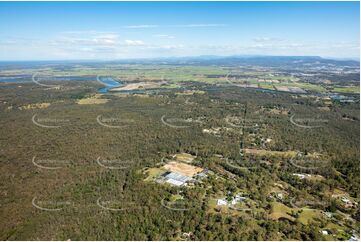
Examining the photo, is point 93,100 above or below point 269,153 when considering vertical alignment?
above

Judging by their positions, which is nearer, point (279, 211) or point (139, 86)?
point (279, 211)

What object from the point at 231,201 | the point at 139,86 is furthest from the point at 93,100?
the point at 231,201

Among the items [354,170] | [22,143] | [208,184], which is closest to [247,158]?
[208,184]

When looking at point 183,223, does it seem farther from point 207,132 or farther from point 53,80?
point 53,80

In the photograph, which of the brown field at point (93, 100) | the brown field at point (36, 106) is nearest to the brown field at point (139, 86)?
the brown field at point (93, 100)

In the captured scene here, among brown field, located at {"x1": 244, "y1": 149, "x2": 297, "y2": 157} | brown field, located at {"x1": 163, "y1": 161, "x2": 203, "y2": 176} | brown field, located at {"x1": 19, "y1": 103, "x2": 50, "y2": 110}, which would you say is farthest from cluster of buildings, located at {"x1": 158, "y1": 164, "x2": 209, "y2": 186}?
brown field, located at {"x1": 19, "y1": 103, "x2": 50, "y2": 110}

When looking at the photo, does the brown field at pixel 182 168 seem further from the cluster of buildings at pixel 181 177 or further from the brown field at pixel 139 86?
the brown field at pixel 139 86

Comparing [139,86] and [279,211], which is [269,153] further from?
[139,86]

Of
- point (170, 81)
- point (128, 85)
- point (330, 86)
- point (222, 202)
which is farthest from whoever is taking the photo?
point (170, 81)

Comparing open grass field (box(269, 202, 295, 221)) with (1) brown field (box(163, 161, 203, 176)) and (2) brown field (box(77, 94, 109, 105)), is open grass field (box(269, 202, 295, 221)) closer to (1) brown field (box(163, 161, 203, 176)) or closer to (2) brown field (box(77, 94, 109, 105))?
(1) brown field (box(163, 161, 203, 176))

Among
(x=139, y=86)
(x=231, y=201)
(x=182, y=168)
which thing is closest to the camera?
(x=231, y=201)
